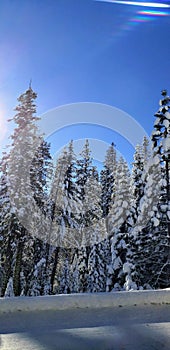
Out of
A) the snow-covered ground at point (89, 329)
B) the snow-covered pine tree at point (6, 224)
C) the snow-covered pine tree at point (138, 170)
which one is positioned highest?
the snow-covered pine tree at point (138, 170)

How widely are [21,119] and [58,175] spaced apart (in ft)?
26.4

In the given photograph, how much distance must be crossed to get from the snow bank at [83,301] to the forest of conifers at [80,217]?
9.41 m

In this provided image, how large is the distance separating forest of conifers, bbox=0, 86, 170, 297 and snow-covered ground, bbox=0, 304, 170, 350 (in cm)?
1029

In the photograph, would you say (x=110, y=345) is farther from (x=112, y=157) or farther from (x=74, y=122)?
(x=112, y=157)

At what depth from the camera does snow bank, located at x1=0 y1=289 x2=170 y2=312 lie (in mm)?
5391

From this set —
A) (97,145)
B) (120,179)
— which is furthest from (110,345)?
(97,145)

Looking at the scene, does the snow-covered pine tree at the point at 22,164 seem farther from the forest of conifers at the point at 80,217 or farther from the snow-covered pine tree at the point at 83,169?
the snow-covered pine tree at the point at 83,169

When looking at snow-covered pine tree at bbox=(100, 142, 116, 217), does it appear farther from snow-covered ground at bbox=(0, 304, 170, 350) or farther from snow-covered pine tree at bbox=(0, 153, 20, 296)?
snow-covered ground at bbox=(0, 304, 170, 350)

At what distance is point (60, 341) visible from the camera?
377 cm

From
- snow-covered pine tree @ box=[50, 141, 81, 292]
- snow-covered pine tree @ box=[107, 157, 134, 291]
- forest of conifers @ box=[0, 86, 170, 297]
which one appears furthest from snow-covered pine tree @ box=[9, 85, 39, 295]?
snow-covered pine tree @ box=[107, 157, 134, 291]

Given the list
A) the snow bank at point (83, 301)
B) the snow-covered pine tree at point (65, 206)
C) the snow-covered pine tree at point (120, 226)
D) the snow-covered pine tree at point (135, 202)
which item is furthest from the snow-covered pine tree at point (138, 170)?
the snow bank at point (83, 301)

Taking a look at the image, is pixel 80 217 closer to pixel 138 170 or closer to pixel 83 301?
pixel 138 170

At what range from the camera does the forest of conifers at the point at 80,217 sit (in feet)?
56.1

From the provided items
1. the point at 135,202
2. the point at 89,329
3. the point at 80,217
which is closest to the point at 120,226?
the point at 135,202
